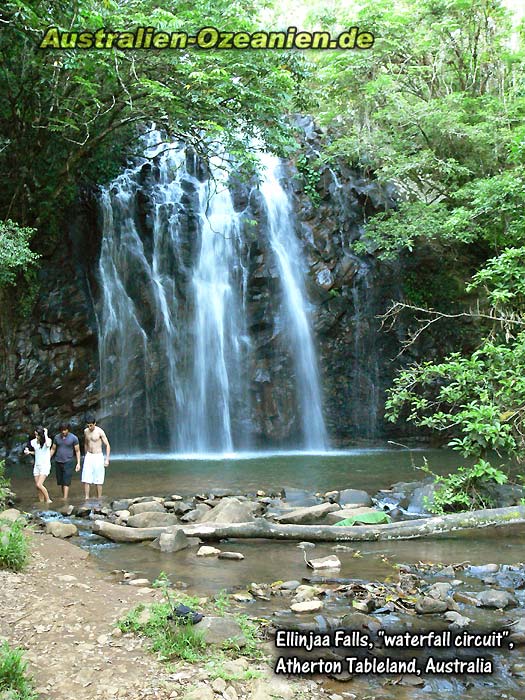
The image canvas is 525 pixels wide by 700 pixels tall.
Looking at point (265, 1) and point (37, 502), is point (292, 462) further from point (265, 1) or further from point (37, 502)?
point (265, 1)

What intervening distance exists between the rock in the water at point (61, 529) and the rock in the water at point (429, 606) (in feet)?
14.4

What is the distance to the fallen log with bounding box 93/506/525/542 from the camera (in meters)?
6.88

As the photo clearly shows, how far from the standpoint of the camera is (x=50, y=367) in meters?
15.8

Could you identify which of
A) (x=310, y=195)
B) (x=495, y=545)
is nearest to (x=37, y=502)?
(x=495, y=545)

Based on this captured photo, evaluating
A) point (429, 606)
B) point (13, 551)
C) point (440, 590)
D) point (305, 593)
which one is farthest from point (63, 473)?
point (429, 606)

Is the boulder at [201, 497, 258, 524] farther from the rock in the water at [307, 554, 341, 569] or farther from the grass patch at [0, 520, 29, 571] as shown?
the grass patch at [0, 520, 29, 571]

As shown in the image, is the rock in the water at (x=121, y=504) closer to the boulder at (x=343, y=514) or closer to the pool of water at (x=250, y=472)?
the pool of water at (x=250, y=472)

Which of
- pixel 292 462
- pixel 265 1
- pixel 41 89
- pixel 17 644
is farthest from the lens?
pixel 265 1

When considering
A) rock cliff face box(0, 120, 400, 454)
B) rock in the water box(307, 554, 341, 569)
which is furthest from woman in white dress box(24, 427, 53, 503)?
rock cliff face box(0, 120, 400, 454)

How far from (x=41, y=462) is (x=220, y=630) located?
6773 millimetres

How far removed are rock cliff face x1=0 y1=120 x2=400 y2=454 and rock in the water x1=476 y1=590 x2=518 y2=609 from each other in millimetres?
13062

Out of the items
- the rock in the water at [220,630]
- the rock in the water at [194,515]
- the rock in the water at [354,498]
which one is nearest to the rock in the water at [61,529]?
the rock in the water at [194,515]

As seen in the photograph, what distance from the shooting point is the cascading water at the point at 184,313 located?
17391mm

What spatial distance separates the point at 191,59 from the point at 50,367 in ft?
27.5
